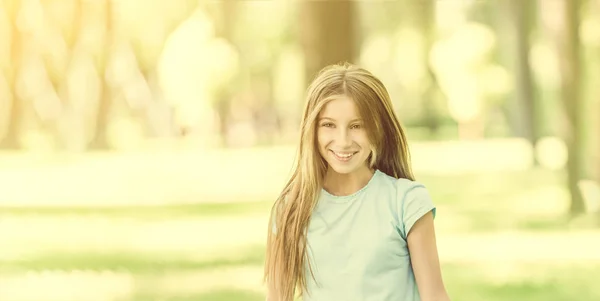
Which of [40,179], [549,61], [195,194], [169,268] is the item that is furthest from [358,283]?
[549,61]

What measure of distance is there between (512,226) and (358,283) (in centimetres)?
622

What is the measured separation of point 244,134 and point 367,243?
48.4 ft

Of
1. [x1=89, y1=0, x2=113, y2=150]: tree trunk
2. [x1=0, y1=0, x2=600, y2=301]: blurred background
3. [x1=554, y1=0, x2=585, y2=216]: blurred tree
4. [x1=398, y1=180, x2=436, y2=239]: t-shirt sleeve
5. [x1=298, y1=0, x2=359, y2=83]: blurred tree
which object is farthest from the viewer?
[x1=89, y1=0, x2=113, y2=150]: tree trunk

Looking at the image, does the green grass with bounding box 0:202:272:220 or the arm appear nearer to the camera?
the arm

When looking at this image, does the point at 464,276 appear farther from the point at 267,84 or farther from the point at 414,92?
the point at 414,92

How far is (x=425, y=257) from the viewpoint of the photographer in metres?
1.93

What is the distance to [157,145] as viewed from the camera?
15.8 m

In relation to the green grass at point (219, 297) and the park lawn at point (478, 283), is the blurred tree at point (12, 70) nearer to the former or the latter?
the park lawn at point (478, 283)

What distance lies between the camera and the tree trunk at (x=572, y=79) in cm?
735

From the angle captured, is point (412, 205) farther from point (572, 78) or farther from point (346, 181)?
point (572, 78)

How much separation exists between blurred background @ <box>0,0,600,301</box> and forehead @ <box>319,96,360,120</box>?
264 centimetres

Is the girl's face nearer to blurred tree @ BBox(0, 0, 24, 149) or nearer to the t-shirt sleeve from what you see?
the t-shirt sleeve

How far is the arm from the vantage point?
1.92 m

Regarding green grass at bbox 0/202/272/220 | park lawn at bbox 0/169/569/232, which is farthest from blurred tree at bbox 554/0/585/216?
green grass at bbox 0/202/272/220
